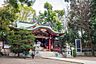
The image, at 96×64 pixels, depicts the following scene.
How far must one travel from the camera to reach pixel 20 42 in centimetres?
2167

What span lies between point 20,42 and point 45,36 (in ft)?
25.2

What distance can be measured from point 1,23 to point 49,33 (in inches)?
365

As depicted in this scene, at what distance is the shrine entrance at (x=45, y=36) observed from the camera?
27.8 metres

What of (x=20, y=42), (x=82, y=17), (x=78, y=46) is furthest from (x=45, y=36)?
(x=20, y=42)

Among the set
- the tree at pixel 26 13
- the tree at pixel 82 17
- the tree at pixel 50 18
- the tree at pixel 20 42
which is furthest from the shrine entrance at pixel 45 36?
the tree at pixel 26 13

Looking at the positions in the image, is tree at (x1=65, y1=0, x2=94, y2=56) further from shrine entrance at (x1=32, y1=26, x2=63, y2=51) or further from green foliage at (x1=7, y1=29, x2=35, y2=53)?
green foliage at (x1=7, y1=29, x2=35, y2=53)

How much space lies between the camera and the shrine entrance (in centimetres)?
2784

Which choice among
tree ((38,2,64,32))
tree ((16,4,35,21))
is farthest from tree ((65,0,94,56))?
tree ((16,4,35,21))

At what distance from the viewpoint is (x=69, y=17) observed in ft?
97.3

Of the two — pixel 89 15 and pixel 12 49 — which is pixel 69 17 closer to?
pixel 89 15

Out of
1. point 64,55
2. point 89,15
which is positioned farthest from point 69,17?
point 64,55

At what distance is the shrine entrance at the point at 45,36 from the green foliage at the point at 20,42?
16.7 ft

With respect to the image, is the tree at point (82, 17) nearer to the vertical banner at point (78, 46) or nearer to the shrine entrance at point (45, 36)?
the vertical banner at point (78, 46)

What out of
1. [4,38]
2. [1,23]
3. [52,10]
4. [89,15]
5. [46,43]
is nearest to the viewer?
[1,23]
